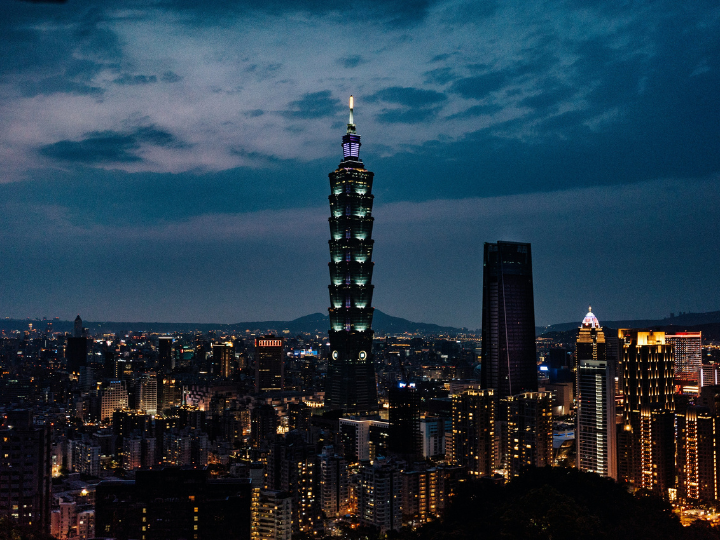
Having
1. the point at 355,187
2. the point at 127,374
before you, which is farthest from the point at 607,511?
the point at 127,374

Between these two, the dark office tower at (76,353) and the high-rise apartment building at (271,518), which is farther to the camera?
the dark office tower at (76,353)

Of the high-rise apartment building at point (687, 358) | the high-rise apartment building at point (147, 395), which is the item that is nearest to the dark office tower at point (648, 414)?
the high-rise apartment building at point (687, 358)

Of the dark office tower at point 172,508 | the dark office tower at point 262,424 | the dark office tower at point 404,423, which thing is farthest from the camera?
the dark office tower at point 262,424

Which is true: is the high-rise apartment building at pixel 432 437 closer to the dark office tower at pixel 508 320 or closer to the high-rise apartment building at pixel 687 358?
the dark office tower at pixel 508 320

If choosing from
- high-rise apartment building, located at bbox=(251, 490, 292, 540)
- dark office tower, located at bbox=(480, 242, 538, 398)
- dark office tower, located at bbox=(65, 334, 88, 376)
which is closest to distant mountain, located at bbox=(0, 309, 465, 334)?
dark office tower, located at bbox=(65, 334, 88, 376)

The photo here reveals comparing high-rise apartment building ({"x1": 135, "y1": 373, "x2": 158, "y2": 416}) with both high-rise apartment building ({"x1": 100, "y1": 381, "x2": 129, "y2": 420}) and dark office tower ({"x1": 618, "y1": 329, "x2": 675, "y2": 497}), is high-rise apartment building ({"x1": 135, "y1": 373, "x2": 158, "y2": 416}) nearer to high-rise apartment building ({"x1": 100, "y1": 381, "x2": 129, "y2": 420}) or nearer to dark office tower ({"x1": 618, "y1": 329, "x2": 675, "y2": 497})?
high-rise apartment building ({"x1": 100, "y1": 381, "x2": 129, "y2": 420})

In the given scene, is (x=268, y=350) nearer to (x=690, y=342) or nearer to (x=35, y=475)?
(x=690, y=342)

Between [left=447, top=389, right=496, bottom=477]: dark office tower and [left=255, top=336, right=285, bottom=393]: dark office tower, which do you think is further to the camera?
[left=255, top=336, right=285, bottom=393]: dark office tower

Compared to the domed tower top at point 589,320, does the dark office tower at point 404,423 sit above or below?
below
